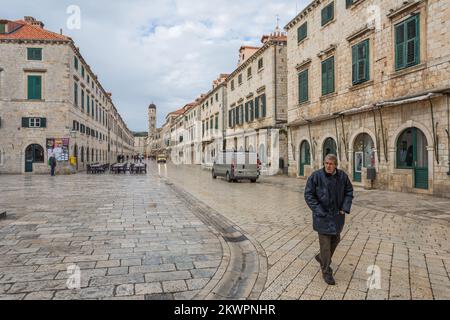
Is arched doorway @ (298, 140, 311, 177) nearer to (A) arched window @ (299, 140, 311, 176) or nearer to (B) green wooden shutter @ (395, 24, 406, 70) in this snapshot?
(A) arched window @ (299, 140, 311, 176)

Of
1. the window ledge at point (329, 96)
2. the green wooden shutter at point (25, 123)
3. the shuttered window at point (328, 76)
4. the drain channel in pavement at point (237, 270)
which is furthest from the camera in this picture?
the green wooden shutter at point (25, 123)

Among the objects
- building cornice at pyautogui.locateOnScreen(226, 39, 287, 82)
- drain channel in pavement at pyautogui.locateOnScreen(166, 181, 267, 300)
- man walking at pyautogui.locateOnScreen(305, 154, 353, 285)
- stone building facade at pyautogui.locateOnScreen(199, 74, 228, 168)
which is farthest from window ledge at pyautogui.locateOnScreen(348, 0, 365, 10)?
stone building facade at pyautogui.locateOnScreen(199, 74, 228, 168)

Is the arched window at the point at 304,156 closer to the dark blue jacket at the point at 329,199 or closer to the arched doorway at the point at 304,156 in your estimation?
the arched doorway at the point at 304,156

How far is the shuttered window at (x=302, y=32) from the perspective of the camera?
20.6m

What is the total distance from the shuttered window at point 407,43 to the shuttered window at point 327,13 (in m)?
5.38

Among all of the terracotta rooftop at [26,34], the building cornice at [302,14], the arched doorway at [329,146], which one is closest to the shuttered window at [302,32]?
the building cornice at [302,14]

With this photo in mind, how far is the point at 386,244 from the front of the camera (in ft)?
18.8

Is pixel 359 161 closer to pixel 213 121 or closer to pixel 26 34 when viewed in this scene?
pixel 26 34

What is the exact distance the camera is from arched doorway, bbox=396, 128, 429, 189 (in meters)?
12.5

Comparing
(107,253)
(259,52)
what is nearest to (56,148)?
(259,52)

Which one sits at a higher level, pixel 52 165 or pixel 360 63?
pixel 360 63

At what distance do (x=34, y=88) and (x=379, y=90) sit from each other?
2655cm

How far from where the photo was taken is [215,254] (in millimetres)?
5215
